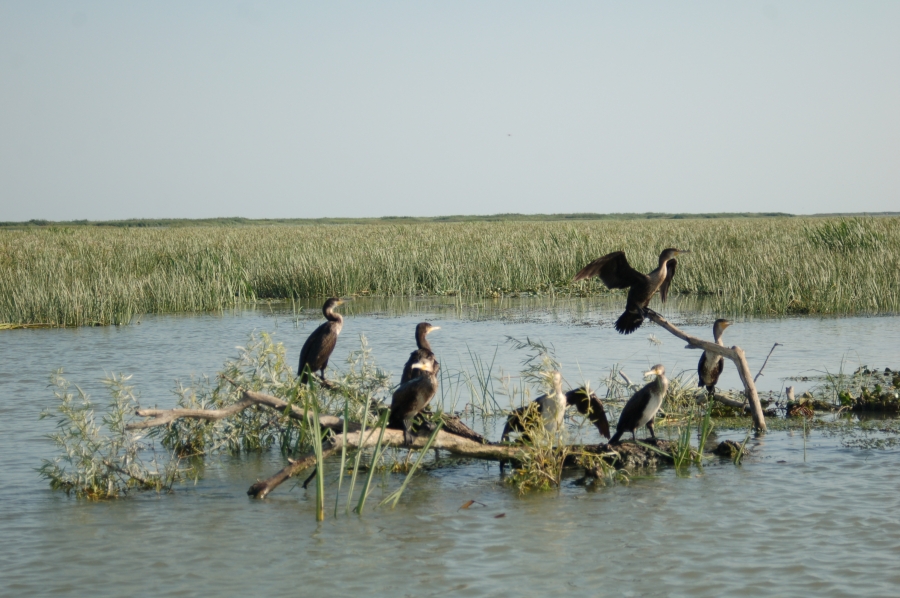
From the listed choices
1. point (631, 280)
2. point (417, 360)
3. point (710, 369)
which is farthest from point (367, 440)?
point (710, 369)

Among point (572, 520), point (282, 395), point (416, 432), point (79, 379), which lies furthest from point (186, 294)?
point (572, 520)

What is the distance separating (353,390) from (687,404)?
3.11 m

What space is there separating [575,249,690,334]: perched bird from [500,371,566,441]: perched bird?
1348 mm

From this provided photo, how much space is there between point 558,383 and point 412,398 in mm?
941

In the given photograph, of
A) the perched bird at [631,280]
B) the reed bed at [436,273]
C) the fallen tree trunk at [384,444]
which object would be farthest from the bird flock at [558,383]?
the reed bed at [436,273]

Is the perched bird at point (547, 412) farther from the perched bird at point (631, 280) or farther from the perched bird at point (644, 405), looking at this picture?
the perched bird at point (631, 280)

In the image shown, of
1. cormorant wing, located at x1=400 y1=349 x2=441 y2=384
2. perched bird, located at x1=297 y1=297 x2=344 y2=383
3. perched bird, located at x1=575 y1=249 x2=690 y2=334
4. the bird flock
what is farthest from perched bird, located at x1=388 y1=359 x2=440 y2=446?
perched bird, located at x1=575 y1=249 x2=690 y2=334

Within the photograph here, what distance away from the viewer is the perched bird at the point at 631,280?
6984 mm

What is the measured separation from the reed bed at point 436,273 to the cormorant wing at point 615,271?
7160 millimetres

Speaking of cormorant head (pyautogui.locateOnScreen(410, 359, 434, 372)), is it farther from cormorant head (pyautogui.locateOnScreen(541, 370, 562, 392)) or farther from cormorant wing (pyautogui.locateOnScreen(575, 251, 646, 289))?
cormorant wing (pyautogui.locateOnScreen(575, 251, 646, 289))

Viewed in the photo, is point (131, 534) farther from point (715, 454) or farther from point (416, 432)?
point (715, 454)

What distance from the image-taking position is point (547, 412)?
231 inches

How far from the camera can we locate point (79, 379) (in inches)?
375

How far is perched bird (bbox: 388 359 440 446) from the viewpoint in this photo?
541 cm
